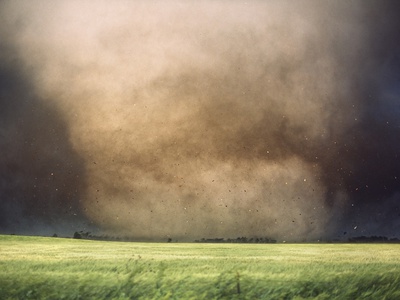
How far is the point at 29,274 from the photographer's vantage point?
39.2ft

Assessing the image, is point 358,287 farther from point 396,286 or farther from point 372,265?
point 372,265

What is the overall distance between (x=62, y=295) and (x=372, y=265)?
9389 mm

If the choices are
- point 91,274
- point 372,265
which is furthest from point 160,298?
point 372,265

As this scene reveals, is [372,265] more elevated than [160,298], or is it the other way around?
[372,265]

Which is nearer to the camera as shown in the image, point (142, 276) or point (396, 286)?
point (142, 276)

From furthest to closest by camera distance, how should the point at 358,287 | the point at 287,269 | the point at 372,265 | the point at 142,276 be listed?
the point at 372,265
the point at 287,269
the point at 358,287
the point at 142,276

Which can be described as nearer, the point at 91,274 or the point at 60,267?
the point at 91,274

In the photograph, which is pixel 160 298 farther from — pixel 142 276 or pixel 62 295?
pixel 62 295

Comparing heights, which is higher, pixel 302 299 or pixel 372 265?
pixel 372 265

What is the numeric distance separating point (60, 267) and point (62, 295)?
11.5 feet

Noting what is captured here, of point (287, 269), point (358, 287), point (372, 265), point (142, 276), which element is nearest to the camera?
point (142, 276)

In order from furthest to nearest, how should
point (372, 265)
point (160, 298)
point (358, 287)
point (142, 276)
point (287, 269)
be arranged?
point (372, 265), point (287, 269), point (358, 287), point (142, 276), point (160, 298)

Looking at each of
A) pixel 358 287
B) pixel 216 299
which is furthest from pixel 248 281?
pixel 358 287

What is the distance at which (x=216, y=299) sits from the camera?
10.3 meters
